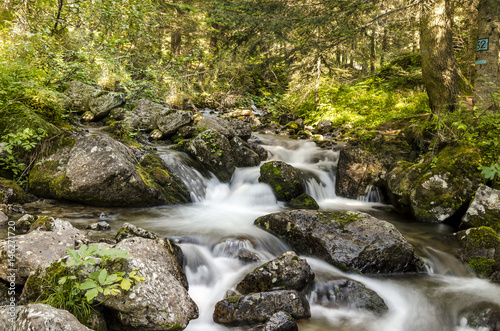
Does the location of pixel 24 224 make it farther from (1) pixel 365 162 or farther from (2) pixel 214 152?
(1) pixel 365 162

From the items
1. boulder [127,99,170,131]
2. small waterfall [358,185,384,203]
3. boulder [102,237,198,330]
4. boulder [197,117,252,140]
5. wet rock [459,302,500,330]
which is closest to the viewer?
boulder [102,237,198,330]

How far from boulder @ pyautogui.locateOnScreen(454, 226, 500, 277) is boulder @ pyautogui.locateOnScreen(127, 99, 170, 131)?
378 inches

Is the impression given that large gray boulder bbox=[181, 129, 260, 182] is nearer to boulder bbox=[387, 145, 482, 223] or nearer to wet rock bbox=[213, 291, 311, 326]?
boulder bbox=[387, 145, 482, 223]

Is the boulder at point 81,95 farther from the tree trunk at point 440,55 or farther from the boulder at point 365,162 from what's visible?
the tree trunk at point 440,55

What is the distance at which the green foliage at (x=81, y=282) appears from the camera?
2.66 metres

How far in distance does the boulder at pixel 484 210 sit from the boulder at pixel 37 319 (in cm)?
649

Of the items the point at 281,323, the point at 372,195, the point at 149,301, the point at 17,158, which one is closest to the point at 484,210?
the point at 372,195

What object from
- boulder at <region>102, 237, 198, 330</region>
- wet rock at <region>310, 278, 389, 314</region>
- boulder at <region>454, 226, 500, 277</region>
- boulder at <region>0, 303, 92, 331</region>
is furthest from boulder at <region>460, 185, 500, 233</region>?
boulder at <region>0, 303, 92, 331</region>

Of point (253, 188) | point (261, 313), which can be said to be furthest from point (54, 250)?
point (253, 188)

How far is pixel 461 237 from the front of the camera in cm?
541

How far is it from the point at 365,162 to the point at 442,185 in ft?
8.51

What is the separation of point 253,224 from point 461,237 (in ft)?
12.4

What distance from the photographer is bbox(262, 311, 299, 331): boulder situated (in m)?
3.22

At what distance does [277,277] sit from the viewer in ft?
13.1
